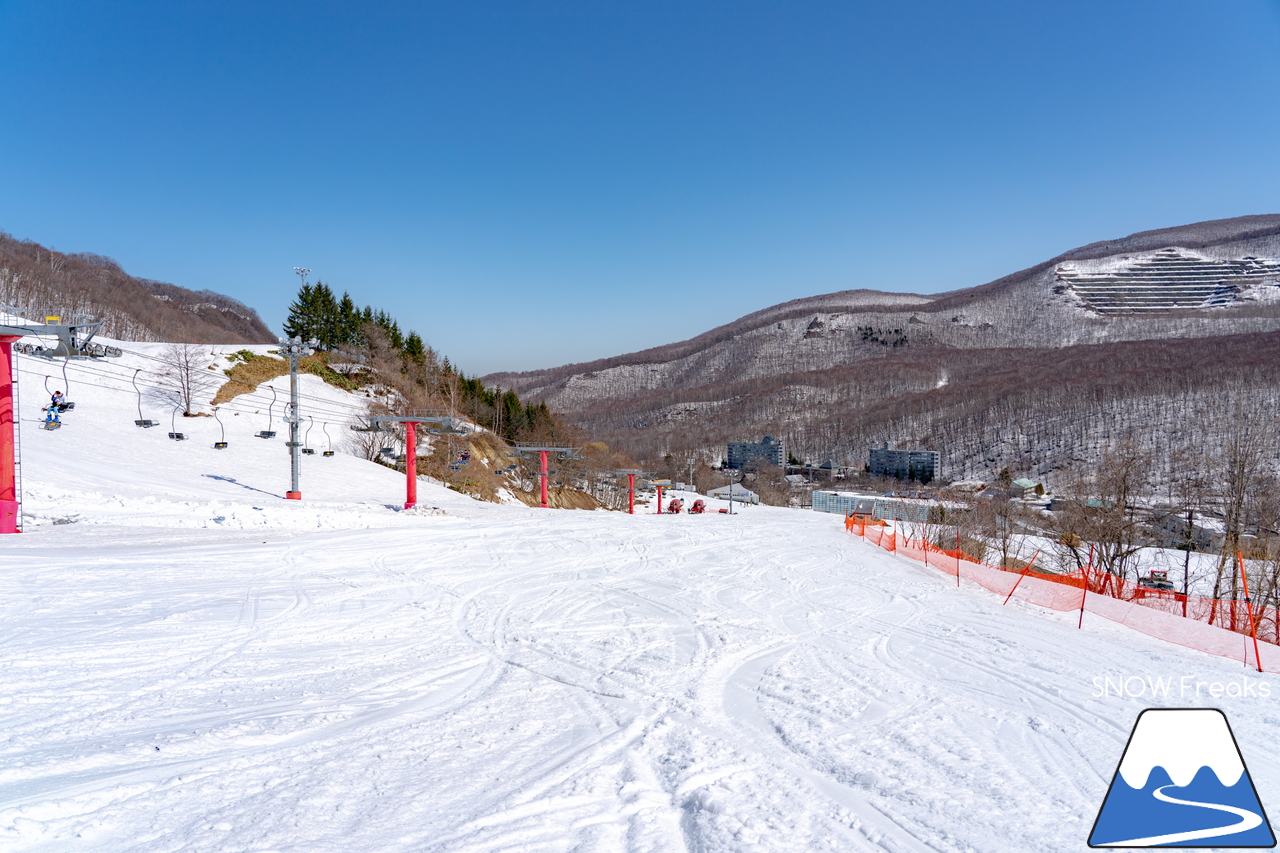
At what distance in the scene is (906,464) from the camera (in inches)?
5032

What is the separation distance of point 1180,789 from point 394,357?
209ft

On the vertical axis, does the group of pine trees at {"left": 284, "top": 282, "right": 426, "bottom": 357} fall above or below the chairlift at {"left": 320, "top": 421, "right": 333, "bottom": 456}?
above

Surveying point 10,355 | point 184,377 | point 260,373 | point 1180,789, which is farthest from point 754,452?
point 1180,789

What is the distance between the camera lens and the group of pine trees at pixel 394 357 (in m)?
59.8

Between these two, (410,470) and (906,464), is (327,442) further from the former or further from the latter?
(906,464)

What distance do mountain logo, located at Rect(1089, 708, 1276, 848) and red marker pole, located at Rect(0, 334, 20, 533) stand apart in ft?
68.9

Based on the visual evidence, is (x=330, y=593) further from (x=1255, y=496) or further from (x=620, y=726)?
(x=1255, y=496)

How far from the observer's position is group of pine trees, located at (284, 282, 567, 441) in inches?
2352

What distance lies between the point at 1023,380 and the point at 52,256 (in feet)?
675

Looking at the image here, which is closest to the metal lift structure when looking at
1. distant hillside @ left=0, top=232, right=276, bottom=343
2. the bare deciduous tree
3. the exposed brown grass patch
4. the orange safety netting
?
the orange safety netting

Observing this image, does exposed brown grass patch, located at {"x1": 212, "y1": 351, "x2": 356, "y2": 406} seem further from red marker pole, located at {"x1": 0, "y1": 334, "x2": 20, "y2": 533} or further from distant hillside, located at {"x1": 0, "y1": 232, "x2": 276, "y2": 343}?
red marker pole, located at {"x1": 0, "y1": 334, "x2": 20, "y2": 533}

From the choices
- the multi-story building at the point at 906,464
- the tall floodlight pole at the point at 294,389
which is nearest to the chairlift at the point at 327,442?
the tall floodlight pole at the point at 294,389

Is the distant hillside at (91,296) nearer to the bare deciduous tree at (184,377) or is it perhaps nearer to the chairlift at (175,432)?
the bare deciduous tree at (184,377)

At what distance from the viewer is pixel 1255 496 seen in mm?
22453
